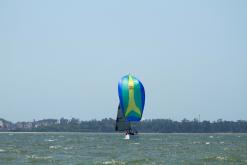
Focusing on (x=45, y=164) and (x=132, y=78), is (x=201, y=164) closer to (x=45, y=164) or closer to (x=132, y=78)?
(x=45, y=164)

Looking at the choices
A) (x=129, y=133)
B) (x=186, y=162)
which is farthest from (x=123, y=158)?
(x=129, y=133)

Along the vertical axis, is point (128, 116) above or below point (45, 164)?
above

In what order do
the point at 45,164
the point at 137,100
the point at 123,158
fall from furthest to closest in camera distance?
1. the point at 137,100
2. the point at 123,158
3. the point at 45,164

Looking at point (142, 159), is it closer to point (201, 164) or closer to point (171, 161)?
point (171, 161)

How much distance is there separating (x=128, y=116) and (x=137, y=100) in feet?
13.6

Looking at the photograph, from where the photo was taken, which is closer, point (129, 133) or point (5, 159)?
point (5, 159)

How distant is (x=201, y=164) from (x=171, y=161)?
13.5 ft

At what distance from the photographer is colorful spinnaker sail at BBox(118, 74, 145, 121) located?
10525 cm

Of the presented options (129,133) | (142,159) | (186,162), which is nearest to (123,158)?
(142,159)

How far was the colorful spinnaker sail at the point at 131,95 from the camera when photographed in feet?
345

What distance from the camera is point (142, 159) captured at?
5672 centimetres

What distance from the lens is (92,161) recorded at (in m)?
54.2

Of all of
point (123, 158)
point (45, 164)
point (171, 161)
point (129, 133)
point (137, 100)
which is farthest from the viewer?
point (129, 133)

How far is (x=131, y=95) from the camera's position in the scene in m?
105
